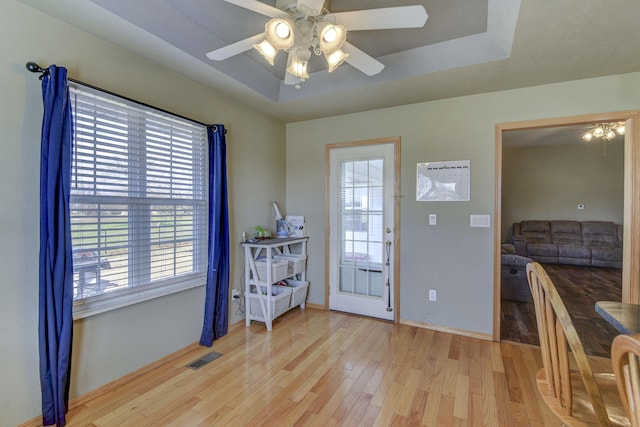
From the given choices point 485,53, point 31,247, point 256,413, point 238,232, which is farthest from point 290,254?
point 485,53

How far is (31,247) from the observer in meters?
1.64

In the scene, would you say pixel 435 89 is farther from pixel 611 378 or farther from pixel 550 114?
pixel 611 378

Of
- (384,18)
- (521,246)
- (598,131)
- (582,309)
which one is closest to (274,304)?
(384,18)

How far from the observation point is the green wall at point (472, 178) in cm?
258

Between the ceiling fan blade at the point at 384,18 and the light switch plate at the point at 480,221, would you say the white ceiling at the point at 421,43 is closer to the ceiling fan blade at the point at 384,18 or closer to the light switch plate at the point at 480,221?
the ceiling fan blade at the point at 384,18

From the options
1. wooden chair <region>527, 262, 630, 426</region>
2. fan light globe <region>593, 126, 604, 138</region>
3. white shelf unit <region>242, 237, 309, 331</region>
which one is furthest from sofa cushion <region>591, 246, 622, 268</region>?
white shelf unit <region>242, 237, 309, 331</region>

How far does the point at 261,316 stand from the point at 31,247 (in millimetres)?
1941

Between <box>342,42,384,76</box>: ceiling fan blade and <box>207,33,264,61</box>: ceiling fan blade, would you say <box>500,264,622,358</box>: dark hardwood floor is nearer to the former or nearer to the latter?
<box>342,42,384,76</box>: ceiling fan blade

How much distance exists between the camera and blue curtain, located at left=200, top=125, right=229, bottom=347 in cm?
259

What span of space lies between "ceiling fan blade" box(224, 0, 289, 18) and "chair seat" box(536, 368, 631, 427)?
2092 mm

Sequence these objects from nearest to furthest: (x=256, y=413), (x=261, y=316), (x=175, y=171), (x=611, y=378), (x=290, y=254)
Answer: (x=611, y=378) < (x=256, y=413) < (x=175, y=171) < (x=261, y=316) < (x=290, y=254)

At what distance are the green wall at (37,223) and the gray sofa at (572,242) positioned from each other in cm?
678

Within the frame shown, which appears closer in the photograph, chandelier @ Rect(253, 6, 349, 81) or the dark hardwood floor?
chandelier @ Rect(253, 6, 349, 81)

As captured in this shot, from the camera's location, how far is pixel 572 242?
240 inches
